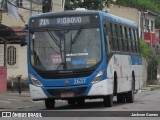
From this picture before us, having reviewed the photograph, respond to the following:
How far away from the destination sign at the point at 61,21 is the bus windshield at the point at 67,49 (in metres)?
0.26

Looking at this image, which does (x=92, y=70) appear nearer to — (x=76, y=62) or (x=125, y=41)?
(x=76, y=62)

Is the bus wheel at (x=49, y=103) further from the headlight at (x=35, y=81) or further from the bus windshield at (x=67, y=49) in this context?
the bus windshield at (x=67, y=49)

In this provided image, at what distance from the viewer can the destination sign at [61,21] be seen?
21.1m

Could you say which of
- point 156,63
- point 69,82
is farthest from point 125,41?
point 156,63

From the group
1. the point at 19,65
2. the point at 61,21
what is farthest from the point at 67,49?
the point at 19,65

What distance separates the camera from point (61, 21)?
21172 millimetres

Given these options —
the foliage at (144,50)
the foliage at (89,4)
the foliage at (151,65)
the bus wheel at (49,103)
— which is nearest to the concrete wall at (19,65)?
the foliage at (89,4)

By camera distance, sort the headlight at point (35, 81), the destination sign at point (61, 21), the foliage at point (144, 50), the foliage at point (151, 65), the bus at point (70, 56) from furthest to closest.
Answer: the foliage at point (151, 65)
the foliage at point (144, 50)
the destination sign at point (61, 21)
the headlight at point (35, 81)
the bus at point (70, 56)

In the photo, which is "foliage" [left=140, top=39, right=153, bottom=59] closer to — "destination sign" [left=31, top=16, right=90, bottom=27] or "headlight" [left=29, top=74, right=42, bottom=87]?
"destination sign" [left=31, top=16, right=90, bottom=27]

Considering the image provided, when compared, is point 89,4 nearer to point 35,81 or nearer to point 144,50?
point 144,50

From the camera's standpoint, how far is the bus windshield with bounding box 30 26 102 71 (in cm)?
2073

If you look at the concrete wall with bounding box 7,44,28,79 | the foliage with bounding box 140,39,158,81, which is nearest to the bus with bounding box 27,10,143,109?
the concrete wall with bounding box 7,44,28,79

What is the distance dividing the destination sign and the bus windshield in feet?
0.87

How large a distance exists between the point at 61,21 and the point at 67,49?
111 centimetres
